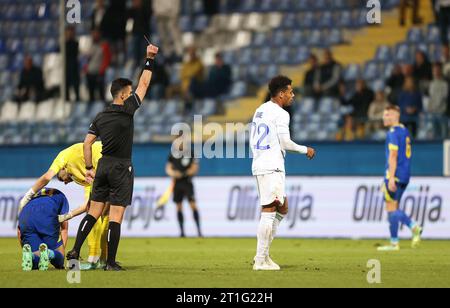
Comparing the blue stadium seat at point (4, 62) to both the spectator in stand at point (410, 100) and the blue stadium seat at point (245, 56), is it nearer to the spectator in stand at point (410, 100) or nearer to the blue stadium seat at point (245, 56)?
the blue stadium seat at point (245, 56)

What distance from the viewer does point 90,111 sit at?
90.1 feet

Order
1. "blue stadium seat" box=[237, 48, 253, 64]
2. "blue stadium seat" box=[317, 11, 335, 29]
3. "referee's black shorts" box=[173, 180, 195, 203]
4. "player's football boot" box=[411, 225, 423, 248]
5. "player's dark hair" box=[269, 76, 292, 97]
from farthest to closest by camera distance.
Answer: "blue stadium seat" box=[237, 48, 253, 64] < "blue stadium seat" box=[317, 11, 335, 29] < "referee's black shorts" box=[173, 180, 195, 203] < "player's football boot" box=[411, 225, 423, 248] < "player's dark hair" box=[269, 76, 292, 97]

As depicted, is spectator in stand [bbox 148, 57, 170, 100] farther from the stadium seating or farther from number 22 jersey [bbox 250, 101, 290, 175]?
number 22 jersey [bbox 250, 101, 290, 175]

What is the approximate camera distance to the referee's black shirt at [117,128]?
41.3 ft

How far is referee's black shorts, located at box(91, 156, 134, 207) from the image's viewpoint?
12547 millimetres

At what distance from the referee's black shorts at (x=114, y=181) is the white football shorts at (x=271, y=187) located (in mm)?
1543

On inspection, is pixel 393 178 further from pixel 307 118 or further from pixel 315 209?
pixel 307 118

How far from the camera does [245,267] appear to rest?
44.4 feet

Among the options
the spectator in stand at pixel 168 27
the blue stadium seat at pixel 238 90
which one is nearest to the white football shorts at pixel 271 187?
the blue stadium seat at pixel 238 90

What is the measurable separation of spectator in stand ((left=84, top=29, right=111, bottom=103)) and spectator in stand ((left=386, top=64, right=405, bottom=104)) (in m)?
7.58

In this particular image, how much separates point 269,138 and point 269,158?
0.24 metres

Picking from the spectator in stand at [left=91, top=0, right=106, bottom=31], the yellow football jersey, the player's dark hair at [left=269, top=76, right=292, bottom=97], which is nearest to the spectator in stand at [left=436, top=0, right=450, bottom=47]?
the spectator in stand at [left=91, top=0, right=106, bottom=31]

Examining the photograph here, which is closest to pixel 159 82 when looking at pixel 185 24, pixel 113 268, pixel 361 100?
pixel 185 24

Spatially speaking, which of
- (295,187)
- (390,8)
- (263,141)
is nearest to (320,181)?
(295,187)
